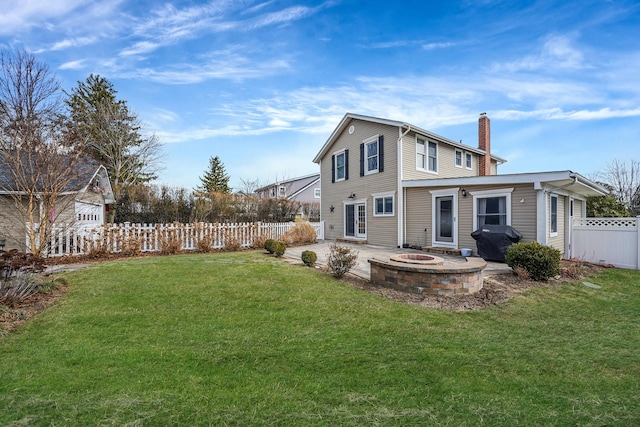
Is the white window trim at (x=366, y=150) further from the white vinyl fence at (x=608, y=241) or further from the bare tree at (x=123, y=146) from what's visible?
the bare tree at (x=123, y=146)

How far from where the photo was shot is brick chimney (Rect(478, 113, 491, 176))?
15961 mm

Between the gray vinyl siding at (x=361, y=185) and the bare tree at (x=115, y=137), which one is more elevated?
the bare tree at (x=115, y=137)

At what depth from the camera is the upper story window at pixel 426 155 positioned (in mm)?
13297

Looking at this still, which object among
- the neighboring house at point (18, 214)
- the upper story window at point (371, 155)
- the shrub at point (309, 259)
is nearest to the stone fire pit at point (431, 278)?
the shrub at point (309, 259)

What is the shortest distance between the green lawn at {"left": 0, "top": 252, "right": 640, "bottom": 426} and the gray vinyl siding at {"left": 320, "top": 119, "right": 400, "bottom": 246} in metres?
8.21

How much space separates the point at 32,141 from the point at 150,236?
4.13m

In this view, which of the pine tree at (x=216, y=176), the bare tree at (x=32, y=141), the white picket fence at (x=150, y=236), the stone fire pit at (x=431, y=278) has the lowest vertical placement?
the stone fire pit at (x=431, y=278)

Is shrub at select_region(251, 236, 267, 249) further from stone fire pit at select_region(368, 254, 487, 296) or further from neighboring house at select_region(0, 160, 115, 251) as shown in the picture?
stone fire pit at select_region(368, 254, 487, 296)

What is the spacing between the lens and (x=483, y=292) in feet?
19.2

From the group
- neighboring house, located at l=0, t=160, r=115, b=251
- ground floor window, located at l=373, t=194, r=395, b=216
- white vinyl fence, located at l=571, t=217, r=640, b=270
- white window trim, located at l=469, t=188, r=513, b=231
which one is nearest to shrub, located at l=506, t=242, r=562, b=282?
Answer: white window trim, located at l=469, t=188, r=513, b=231

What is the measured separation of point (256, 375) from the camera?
2861mm

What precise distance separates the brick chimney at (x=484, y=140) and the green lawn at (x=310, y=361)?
12.1 metres

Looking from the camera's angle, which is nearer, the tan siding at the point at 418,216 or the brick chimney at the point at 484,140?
the tan siding at the point at 418,216

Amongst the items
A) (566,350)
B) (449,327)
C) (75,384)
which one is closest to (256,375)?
(75,384)
